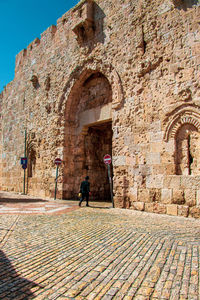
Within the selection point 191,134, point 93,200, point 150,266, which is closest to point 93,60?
point 191,134

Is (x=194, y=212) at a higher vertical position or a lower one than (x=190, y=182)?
lower

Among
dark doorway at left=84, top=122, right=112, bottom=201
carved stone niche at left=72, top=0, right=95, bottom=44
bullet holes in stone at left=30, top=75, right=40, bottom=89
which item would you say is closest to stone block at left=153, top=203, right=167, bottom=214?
dark doorway at left=84, top=122, right=112, bottom=201

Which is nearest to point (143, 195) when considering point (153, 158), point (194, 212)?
point (153, 158)

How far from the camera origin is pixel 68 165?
36.4ft

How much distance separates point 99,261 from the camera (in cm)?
300

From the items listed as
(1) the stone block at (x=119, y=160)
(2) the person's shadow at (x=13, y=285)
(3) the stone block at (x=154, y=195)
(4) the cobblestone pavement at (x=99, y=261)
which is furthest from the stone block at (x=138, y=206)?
(2) the person's shadow at (x=13, y=285)

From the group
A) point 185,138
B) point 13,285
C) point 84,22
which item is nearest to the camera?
point 13,285

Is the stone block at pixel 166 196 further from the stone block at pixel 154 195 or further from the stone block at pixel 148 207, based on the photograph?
the stone block at pixel 148 207

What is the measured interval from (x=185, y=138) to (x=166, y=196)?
5.58ft

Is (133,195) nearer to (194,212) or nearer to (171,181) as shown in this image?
(171,181)

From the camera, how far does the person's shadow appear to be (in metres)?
2.18

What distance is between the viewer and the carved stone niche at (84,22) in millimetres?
9750

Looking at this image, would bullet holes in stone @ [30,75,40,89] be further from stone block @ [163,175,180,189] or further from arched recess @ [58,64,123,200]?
stone block @ [163,175,180,189]

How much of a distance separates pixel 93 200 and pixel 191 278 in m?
8.70
